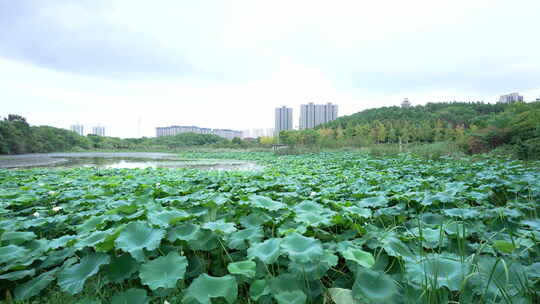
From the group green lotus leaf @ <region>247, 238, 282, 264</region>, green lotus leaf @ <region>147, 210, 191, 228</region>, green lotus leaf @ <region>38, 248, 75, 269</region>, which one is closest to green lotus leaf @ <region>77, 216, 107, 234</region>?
green lotus leaf @ <region>38, 248, 75, 269</region>

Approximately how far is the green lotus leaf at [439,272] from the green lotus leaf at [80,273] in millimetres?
1477

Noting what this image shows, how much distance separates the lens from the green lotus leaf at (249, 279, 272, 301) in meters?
1.08

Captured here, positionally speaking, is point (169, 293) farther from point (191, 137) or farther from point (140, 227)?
point (191, 137)

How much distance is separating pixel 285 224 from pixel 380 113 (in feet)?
170

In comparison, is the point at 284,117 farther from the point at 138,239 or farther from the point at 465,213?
the point at 138,239

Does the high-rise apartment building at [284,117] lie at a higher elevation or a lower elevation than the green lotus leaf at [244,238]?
higher

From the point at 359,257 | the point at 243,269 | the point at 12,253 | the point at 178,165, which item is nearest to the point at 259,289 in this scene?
the point at 243,269

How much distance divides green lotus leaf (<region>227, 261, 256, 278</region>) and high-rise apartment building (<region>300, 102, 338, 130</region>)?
219ft

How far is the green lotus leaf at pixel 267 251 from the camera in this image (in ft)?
3.82

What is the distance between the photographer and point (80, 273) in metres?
1.26

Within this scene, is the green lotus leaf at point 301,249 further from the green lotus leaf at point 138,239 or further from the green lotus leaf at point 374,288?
the green lotus leaf at point 138,239

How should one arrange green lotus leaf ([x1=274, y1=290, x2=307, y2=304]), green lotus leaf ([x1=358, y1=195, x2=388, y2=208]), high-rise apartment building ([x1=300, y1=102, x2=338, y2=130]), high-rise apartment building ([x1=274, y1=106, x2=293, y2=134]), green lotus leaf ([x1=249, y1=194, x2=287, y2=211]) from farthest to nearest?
1. high-rise apartment building ([x1=274, y1=106, x2=293, y2=134])
2. high-rise apartment building ([x1=300, y1=102, x2=338, y2=130])
3. green lotus leaf ([x1=358, y1=195, x2=388, y2=208])
4. green lotus leaf ([x1=249, y1=194, x2=287, y2=211])
5. green lotus leaf ([x1=274, y1=290, x2=307, y2=304])

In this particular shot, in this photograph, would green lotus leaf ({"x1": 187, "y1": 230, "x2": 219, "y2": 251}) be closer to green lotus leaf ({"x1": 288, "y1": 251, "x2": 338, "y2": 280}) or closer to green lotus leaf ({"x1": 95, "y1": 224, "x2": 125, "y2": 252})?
green lotus leaf ({"x1": 95, "y1": 224, "x2": 125, "y2": 252})

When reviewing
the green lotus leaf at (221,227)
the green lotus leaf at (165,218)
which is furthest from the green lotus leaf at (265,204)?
the green lotus leaf at (165,218)
